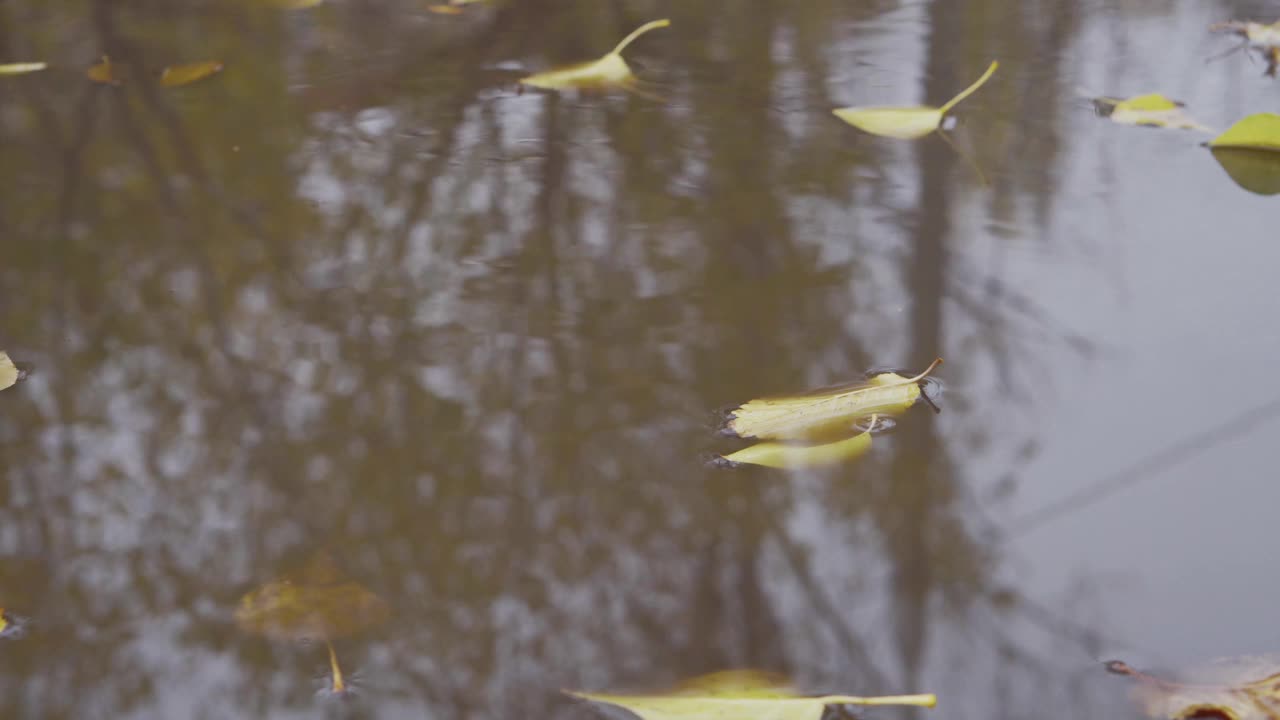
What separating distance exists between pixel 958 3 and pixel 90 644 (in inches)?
58.5

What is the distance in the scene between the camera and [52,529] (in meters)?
0.80

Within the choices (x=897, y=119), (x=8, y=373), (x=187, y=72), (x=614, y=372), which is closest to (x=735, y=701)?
(x=614, y=372)

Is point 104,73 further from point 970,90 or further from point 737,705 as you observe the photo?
point 737,705

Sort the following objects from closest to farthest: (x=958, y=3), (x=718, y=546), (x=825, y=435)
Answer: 1. (x=718, y=546)
2. (x=825, y=435)
3. (x=958, y=3)

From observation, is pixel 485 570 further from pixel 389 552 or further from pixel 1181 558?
pixel 1181 558

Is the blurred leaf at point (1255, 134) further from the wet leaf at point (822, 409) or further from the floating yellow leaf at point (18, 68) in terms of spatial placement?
the floating yellow leaf at point (18, 68)

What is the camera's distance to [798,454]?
2.79 ft

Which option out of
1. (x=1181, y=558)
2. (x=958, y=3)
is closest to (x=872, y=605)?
(x=1181, y=558)

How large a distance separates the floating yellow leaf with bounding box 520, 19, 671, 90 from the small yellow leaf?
0.77 meters

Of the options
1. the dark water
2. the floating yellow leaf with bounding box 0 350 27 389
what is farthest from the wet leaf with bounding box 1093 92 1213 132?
the floating yellow leaf with bounding box 0 350 27 389

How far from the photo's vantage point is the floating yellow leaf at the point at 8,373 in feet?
3.12

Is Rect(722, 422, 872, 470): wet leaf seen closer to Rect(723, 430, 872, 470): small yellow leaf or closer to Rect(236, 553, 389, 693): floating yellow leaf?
Rect(723, 430, 872, 470): small yellow leaf

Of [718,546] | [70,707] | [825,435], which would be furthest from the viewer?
[825,435]

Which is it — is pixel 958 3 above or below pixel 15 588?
above
